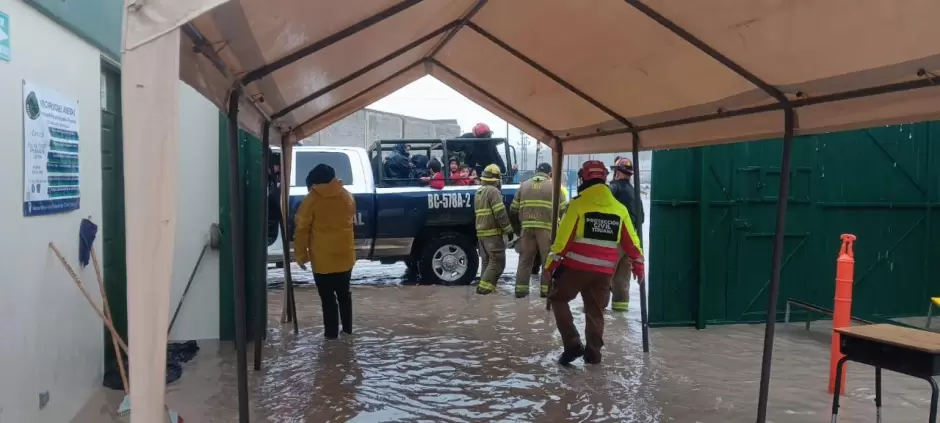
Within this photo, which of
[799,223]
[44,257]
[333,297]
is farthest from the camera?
[799,223]

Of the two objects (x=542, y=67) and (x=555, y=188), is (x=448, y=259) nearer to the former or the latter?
(x=555, y=188)

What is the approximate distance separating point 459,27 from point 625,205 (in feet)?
10.9

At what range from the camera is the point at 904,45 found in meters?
3.02

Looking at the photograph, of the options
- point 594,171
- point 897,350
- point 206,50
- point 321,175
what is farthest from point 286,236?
point 897,350

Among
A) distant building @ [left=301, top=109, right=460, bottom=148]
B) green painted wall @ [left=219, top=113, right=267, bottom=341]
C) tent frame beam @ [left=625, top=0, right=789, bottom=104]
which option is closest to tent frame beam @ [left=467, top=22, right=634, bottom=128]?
tent frame beam @ [left=625, top=0, right=789, bottom=104]

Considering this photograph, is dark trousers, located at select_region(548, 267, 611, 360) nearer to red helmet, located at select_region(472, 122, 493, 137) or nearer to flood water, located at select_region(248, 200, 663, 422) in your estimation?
flood water, located at select_region(248, 200, 663, 422)

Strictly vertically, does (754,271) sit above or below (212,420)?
above

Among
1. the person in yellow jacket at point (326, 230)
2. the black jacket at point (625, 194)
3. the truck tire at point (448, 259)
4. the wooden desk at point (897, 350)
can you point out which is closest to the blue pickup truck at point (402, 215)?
the truck tire at point (448, 259)

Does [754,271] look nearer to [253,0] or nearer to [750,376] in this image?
[750,376]

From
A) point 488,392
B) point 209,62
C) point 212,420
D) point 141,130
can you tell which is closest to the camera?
point 141,130

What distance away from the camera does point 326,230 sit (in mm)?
6184

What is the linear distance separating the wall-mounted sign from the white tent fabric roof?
3.26 feet

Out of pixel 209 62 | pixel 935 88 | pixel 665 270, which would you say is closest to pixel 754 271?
pixel 665 270

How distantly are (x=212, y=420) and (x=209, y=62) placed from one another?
2.51 m
